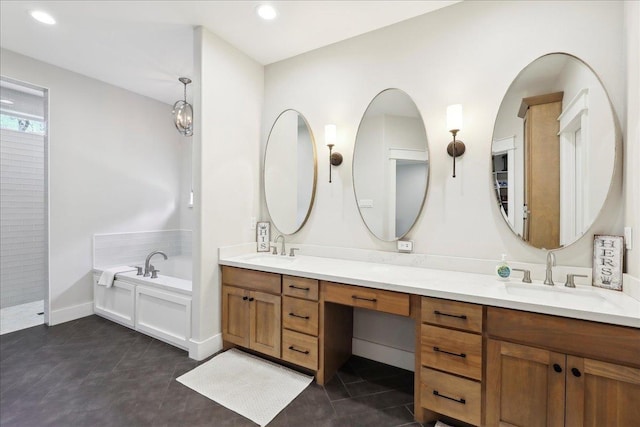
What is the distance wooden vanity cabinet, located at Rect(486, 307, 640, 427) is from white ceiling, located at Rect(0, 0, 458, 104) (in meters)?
2.25

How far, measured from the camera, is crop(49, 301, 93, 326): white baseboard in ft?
10.0

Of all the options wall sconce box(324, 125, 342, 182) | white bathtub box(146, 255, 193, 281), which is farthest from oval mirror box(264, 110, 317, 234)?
white bathtub box(146, 255, 193, 281)

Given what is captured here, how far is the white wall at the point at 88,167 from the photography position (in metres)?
3.05

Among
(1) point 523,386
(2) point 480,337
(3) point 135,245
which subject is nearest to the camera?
(1) point 523,386

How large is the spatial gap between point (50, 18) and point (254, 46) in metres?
1.61

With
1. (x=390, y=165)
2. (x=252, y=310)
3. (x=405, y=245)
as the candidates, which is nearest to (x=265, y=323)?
(x=252, y=310)

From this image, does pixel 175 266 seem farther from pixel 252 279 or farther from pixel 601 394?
pixel 601 394

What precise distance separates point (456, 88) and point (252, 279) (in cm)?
219

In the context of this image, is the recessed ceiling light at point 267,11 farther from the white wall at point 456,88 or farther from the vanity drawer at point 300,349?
the vanity drawer at point 300,349

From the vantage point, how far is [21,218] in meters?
3.60

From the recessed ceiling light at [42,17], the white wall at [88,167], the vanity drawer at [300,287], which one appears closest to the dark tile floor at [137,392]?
the vanity drawer at [300,287]

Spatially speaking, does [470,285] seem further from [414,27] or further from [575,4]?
[414,27]

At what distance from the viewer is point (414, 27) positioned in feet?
7.43

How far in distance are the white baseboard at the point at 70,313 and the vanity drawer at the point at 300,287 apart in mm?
2773
